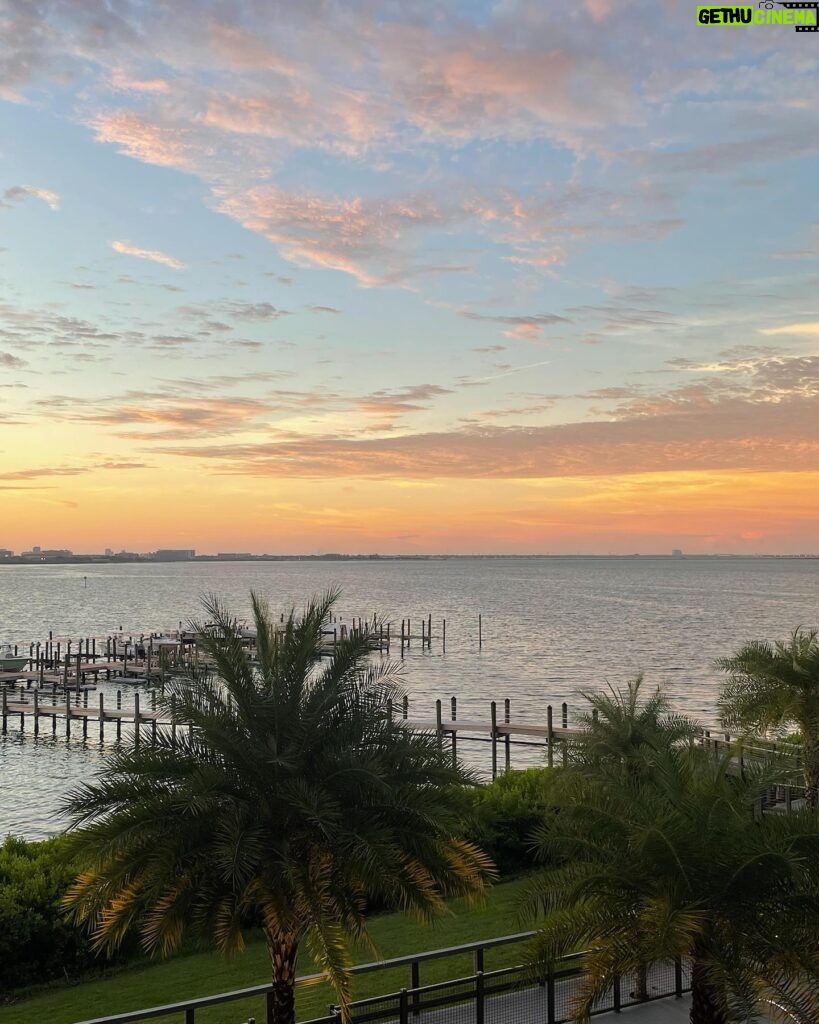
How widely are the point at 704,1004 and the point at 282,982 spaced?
5.20m

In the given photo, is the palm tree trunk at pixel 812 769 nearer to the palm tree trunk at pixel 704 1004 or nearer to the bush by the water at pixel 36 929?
the palm tree trunk at pixel 704 1004

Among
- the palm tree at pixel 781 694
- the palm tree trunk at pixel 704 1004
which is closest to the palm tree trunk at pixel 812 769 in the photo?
the palm tree at pixel 781 694

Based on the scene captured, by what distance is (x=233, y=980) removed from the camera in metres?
16.6

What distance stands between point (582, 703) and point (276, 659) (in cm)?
5203

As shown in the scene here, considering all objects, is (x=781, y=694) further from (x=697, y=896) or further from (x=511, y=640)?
(x=511, y=640)

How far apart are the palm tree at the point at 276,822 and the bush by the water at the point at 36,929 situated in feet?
15.7

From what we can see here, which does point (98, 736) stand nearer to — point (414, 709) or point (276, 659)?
point (414, 709)

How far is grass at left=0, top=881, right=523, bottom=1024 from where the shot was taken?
15.2m

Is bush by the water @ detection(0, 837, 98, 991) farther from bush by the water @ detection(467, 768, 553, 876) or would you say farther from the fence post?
bush by the water @ detection(467, 768, 553, 876)

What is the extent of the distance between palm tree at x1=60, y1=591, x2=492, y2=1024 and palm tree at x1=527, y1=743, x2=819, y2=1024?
1845mm

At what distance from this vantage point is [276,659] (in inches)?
Result: 520

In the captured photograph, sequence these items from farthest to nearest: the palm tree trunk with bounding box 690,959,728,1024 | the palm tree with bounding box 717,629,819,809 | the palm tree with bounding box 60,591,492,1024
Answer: the palm tree with bounding box 717,629,819,809 → the palm tree with bounding box 60,591,492,1024 → the palm tree trunk with bounding box 690,959,728,1024

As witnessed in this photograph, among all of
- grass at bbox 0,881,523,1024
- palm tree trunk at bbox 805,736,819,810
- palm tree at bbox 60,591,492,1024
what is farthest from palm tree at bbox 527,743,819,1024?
palm tree trunk at bbox 805,736,819,810

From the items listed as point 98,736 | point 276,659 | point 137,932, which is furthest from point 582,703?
point 276,659
